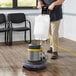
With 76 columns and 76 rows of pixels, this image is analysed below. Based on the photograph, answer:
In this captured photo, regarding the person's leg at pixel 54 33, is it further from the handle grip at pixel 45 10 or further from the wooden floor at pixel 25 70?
the handle grip at pixel 45 10

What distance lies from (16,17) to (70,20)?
1.69 meters

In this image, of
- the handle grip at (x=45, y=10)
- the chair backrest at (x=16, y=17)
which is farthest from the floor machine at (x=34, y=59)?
the chair backrest at (x=16, y=17)

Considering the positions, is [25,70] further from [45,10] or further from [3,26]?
[3,26]

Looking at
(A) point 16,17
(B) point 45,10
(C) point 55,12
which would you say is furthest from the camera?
(A) point 16,17

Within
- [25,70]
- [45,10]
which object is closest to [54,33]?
[45,10]

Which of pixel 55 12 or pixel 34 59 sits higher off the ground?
pixel 55 12

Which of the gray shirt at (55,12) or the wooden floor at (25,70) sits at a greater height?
the gray shirt at (55,12)

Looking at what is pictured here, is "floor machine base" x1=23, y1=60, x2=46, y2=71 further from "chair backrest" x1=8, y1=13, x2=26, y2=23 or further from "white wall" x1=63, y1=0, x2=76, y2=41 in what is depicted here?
"white wall" x1=63, y1=0, x2=76, y2=41

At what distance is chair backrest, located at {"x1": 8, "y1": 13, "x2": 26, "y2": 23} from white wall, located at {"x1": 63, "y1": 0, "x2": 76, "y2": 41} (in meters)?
1.43

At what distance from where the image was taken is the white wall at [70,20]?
5.95m

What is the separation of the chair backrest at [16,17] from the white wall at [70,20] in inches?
56.2

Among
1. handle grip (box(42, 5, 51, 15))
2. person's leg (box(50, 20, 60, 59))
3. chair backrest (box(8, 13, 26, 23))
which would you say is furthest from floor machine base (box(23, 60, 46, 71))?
chair backrest (box(8, 13, 26, 23))

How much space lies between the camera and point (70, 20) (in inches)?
242

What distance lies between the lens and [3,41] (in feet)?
18.9
